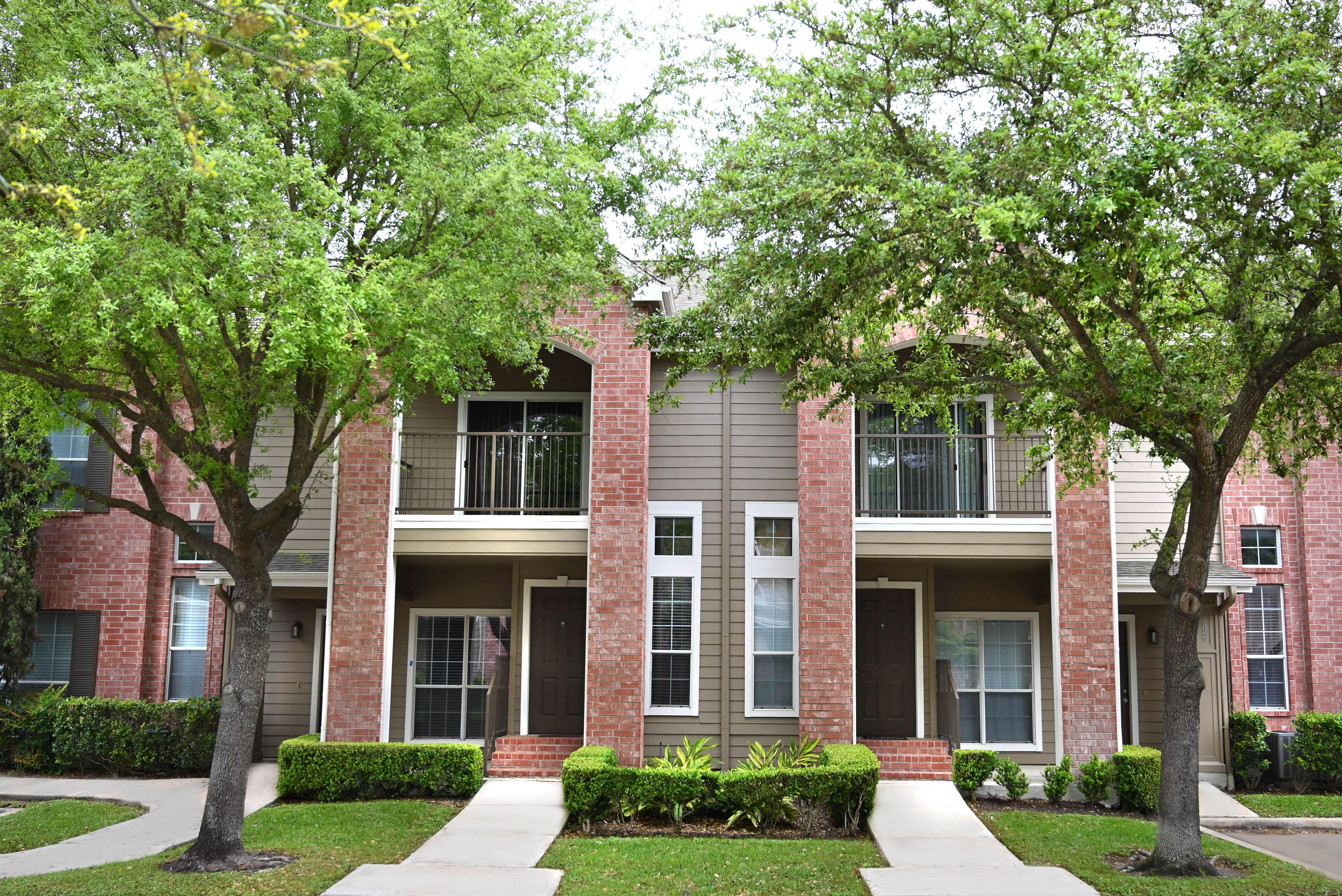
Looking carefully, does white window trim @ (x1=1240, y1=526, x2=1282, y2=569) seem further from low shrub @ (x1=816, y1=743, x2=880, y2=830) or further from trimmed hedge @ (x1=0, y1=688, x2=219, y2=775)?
trimmed hedge @ (x1=0, y1=688, x2=219, y2=775)

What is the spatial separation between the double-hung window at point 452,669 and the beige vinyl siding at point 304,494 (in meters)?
1.85

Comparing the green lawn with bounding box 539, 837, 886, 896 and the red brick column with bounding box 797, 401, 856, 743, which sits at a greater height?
the red brick column with bounding box 797, 401, 856, 743

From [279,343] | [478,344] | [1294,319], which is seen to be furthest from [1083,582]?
[279,343]

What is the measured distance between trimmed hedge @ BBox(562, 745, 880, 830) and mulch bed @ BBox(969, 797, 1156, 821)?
1780 millimetres

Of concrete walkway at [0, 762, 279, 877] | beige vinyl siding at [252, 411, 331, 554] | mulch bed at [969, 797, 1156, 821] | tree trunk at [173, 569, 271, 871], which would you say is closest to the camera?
tree trunk at [173, 569, 271, 871]

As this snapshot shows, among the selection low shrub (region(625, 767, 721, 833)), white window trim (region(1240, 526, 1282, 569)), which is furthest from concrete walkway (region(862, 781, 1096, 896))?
white window trim (region(1240, 526, 1282, 569))

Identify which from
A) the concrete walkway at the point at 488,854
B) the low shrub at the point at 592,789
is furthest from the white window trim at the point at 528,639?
the low shrub at the point at 592,789

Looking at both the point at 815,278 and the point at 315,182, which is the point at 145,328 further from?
the point at 815,278

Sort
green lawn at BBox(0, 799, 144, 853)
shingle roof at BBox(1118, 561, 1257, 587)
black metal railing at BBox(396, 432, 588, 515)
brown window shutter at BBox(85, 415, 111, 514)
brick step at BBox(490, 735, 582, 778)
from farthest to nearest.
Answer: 1. brown window shutter at BBox(85, 415, 111, 514)
2. black metal railing at BBox(396, 432, 588, 515)
3. shingle roof at BBox(1118, 561, 1257, 587)
4. brick step at BBox(490, 735, 582, 778)
5. green lawn at BBox(0, 799, 144, 853)

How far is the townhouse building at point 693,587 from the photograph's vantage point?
42.8 feet

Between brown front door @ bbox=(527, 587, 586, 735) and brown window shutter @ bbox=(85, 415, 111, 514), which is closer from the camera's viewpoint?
brown front door @ bbox=(527, 587, 586, 735)

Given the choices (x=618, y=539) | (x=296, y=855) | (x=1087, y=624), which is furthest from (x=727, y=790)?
(x=1087, y=624)

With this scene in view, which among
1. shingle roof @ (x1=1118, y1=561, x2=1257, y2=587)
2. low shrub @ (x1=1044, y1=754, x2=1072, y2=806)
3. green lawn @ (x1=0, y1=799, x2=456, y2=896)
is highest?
shingle roof @ (x1=1118, y1=561, x2=1257, y2=587)

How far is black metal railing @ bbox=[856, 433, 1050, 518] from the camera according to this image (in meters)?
14.3
